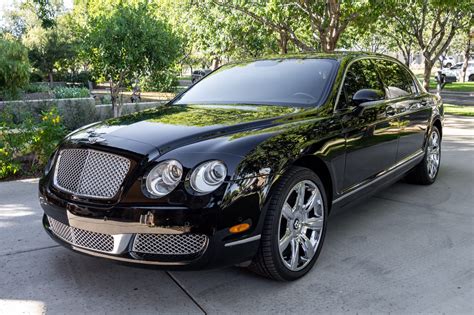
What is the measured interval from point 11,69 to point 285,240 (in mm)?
10468

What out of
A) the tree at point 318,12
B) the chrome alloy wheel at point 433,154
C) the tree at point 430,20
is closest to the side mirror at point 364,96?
the chrome alloy wheel at point 433,154

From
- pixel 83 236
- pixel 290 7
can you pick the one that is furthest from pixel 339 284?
pixel 290 7

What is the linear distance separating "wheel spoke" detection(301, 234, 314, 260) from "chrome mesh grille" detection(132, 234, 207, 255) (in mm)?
914

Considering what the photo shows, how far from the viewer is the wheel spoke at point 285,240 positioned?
3.05m

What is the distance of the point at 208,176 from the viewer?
2.71 m

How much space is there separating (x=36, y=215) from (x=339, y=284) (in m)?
3.14

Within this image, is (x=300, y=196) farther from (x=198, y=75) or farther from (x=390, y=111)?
(x=198, y=75)

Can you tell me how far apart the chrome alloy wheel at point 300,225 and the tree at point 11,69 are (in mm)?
9884

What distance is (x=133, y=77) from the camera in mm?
9586

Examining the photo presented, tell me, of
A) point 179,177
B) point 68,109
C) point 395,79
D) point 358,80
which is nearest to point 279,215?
point 179,177

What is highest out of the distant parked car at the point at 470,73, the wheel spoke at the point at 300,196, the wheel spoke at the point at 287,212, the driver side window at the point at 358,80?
the distant parked car at the point at 470,73

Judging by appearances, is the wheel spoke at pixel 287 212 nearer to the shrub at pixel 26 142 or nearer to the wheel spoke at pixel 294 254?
the wheel spoke at pixel 294 254

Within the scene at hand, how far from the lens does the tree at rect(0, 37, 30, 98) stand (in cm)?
1125

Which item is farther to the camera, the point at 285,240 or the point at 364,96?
the point at 364,96
